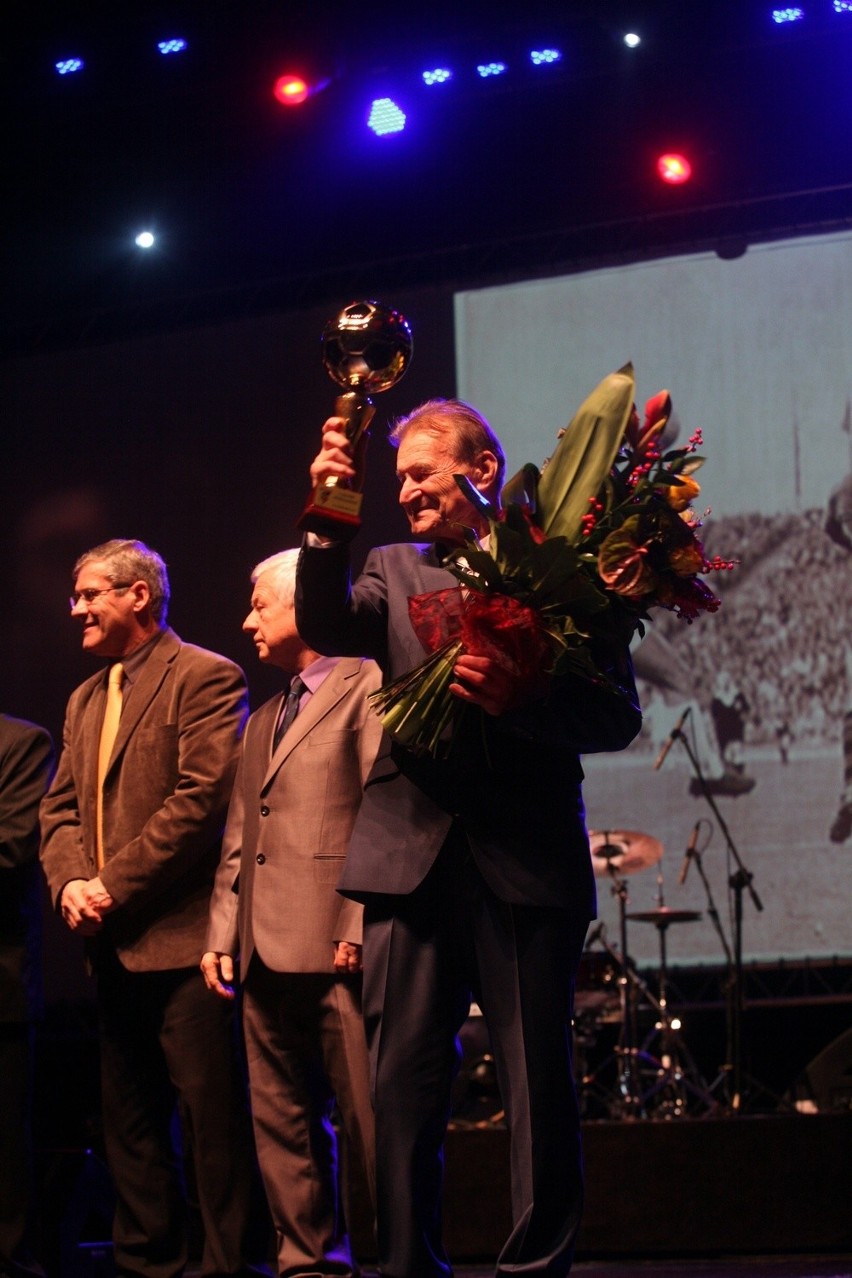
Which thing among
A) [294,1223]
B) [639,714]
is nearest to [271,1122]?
→ [294,1223]

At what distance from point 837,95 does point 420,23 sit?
5.82ft

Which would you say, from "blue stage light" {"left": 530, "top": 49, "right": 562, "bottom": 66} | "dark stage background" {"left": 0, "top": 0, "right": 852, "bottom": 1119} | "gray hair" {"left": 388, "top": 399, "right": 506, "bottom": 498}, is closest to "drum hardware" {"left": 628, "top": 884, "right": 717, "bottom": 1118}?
"dark stage background" {"left": 0, "top": 0, "right": 852, "bottom": 1119}

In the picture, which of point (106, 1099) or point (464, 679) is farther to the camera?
point (106, 1099)

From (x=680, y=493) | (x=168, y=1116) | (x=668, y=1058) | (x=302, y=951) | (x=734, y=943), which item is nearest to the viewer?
(x=680, y=493)

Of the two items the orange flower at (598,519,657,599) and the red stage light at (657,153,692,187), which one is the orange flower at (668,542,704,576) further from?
the red stage light at (657,153,692,187)

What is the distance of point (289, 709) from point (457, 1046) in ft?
3.99

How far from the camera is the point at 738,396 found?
6.04 meters

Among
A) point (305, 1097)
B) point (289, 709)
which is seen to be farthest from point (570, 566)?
point (305, 1097)

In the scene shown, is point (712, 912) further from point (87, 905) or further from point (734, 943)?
point (87, 905)

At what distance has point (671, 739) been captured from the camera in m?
5.91

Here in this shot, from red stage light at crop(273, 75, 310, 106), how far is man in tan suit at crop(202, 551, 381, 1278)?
369cm

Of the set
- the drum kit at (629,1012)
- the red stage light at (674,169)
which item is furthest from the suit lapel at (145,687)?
the red stage light at (674,169)

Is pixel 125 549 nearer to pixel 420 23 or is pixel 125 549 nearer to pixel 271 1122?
pixel 271 1122

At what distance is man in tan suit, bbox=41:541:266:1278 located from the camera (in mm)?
3148
